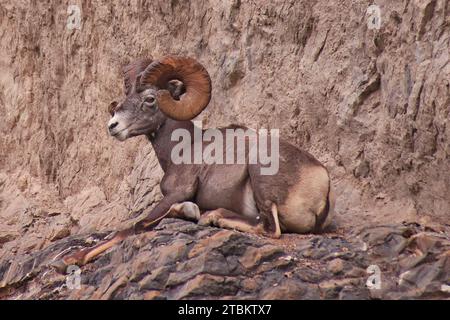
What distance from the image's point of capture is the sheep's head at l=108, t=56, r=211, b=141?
9727 millimetres

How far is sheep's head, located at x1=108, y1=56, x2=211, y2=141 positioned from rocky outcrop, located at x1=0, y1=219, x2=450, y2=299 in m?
1.18

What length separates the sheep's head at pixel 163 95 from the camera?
9727 millimetres

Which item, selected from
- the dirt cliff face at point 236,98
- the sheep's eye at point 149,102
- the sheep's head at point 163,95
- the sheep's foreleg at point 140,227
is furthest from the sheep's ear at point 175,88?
the dirt cliff face at point 236,98

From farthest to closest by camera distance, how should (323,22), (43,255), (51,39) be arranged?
(51,39), (323,22), (43,255)

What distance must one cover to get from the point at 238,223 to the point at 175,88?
1.64m

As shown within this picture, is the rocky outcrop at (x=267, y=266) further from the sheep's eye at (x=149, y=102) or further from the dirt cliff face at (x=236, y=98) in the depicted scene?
the sheep's eye at (x=149, y=102)

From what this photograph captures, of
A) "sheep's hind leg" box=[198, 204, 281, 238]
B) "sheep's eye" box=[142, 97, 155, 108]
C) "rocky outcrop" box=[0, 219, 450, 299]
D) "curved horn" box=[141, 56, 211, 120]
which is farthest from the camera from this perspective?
"sheep's eye" box=[142, 97, 155, 108]

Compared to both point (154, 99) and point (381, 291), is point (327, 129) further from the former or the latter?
point (381, 291)

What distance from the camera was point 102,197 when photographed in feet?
44.0

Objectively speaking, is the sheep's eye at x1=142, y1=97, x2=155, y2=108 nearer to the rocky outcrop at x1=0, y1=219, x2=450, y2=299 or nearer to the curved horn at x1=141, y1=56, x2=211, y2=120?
the curved horn at x1=141, y1=56, x2=211, y2=120
